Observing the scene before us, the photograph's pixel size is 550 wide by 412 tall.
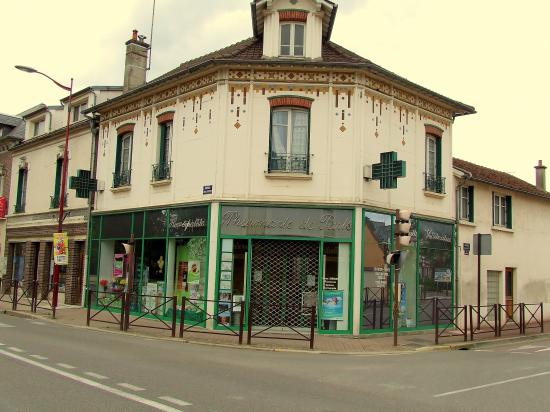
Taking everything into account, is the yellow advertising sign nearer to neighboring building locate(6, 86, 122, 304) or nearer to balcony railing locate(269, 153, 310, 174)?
neighboring building locate(6, 86, 122, 304)

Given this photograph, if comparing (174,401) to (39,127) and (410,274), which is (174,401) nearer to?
(410,274)

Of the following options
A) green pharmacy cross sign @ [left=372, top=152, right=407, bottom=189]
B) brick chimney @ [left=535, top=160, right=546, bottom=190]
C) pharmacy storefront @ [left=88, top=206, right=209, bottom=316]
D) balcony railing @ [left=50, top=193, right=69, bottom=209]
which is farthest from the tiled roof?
balcony railing @ [left=50, top=193, right=69, bottom=209]

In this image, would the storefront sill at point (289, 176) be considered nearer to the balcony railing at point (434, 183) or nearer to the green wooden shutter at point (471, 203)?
the balcony railing at point (434, 183)

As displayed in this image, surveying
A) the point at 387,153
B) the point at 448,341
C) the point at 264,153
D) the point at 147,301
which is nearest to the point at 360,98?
the point at 387,153

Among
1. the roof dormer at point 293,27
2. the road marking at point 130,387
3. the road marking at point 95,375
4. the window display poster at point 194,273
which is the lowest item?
the road marking at point 130,387

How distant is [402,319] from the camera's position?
Answer: 667 inches

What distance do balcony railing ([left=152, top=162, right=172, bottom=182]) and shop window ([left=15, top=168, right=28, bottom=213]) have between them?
11.2 meters

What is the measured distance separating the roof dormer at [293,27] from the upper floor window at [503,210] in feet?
32.1

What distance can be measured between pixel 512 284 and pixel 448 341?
7.85 m

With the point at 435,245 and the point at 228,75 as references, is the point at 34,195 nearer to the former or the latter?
the point at 228,75

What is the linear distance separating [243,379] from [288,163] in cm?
817

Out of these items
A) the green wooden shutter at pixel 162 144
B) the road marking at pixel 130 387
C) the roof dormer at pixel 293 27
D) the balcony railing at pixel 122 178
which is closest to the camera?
the road marking at pixel 130 387

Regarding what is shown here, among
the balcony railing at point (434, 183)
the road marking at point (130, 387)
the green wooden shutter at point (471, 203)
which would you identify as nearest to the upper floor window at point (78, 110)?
the balcony railing at point (434, 183)

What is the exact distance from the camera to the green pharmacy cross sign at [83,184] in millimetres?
20109
